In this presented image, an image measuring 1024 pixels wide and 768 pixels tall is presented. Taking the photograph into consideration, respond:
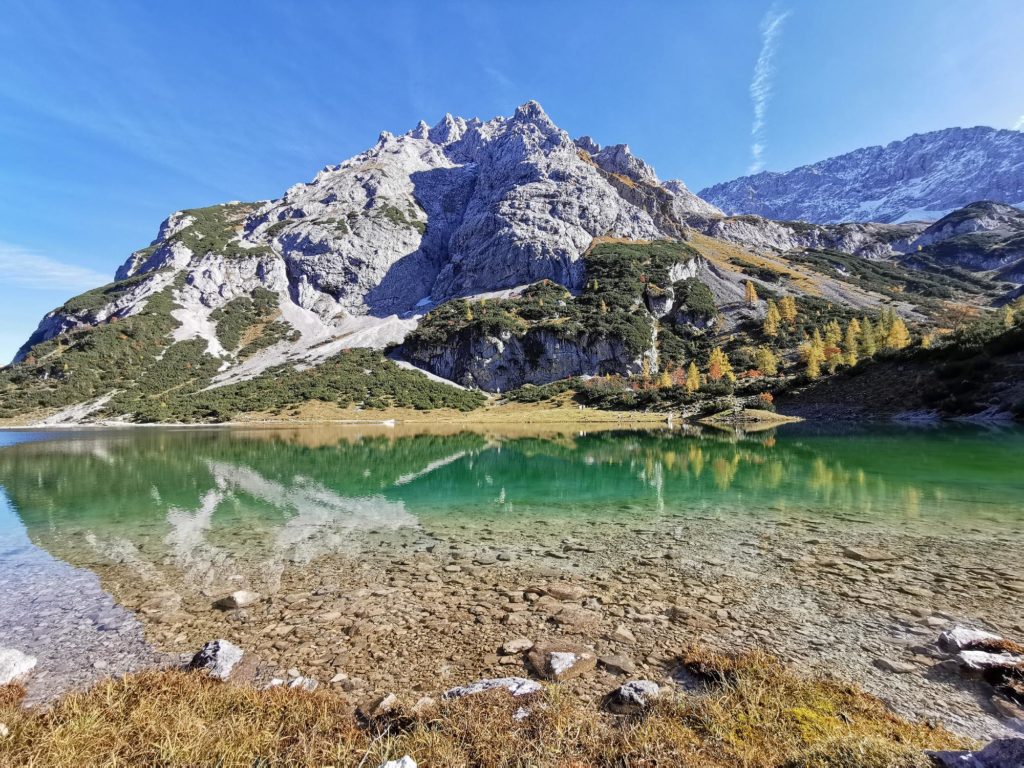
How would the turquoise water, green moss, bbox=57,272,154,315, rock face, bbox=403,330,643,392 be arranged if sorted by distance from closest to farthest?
the turquoise water → rock face, bbox=403,330,643,392 → green moss, bbox=57,272,154,315

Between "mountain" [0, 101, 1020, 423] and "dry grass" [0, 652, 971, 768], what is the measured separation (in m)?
84.4

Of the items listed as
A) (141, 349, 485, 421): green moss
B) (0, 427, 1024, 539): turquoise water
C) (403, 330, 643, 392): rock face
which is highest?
(403, 330, 643, 392): rock face

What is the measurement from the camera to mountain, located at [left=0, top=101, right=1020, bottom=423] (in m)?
105

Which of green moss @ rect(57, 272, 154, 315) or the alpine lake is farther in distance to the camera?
green moss @ rect(57, 272, 154, 315)

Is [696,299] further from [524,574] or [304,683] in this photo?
[304,683]

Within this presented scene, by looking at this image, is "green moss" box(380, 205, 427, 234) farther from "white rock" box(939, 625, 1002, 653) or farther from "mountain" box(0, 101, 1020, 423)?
"white rock" box(939, 625, 1002, 653)

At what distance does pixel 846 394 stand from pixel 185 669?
8055cm

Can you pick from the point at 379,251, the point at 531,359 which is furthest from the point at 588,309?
the point at 379,251

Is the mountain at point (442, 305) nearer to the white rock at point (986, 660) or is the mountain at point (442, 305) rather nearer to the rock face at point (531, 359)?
the rock face at point (531, 359)

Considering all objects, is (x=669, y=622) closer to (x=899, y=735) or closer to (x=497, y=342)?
(x=899, y=735)

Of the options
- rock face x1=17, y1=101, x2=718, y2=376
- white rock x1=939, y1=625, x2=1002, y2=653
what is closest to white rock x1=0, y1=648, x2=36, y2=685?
white rock x1=939, y1=625, x2=1002, y2=653

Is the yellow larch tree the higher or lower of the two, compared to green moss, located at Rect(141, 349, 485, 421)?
higher

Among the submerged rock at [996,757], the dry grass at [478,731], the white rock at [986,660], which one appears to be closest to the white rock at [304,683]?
the dry grass at [478,731]

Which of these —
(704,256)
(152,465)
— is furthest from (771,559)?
(704,256)
